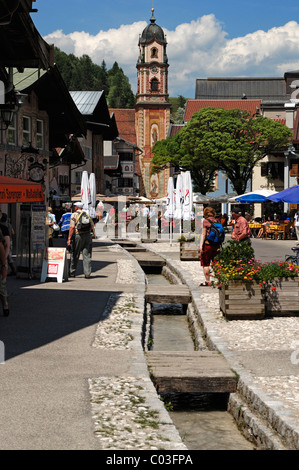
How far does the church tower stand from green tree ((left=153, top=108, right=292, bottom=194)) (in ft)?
151

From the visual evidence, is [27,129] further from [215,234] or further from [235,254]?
[235,254]

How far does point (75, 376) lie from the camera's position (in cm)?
700

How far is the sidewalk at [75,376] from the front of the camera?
5.14 m

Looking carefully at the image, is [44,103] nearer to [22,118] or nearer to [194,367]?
[22,118]

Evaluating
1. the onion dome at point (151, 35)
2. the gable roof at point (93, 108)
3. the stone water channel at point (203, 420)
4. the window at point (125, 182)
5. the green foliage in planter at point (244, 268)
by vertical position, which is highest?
the onion dome at point (151, 35)

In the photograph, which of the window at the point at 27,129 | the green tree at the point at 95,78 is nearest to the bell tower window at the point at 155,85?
the green tree at the point at 95,78

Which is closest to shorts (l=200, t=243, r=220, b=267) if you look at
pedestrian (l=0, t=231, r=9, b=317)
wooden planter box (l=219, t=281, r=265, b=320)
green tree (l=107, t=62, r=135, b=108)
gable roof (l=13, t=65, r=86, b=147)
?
wooden planter box (l=219, t=281, r=265, b=320)

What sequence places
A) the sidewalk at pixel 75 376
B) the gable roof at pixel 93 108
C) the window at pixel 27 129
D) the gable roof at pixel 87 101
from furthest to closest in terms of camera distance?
the gable roof at pixel 93 108, the gable roof at pixel 87 101, the window at pixel 27 129, the sidewalk at pixel 75 376

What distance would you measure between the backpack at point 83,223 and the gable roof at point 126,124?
9759cm

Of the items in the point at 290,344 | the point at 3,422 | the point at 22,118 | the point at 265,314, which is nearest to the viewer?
the point at 3,422

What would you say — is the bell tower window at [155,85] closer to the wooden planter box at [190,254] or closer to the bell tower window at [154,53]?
the bell tower window at [154,53]

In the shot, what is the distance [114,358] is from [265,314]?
4035 millimetres
